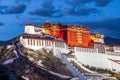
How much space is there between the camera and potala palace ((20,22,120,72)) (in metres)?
84.1

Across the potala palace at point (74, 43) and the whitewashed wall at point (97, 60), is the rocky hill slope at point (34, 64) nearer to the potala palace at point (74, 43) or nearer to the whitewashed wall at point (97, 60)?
the potala palace at point (74, 43)

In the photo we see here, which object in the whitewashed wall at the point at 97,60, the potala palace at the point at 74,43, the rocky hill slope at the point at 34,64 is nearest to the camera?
the rocky hill slope at the point at 34,64

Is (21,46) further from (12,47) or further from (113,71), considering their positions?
(113,71)

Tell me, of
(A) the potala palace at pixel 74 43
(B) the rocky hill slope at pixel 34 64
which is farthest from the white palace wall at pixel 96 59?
(B) the rocky hill slope at pixel 34 64

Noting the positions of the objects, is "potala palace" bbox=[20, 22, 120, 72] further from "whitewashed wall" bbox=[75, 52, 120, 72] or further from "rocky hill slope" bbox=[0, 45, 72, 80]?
"rocky hill slope" bbox=[0, 45, 72, 80]

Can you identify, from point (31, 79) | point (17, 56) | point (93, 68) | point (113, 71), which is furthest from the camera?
point (113, 71)

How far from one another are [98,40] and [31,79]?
29466 millimetres

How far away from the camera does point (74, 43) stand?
92625mm

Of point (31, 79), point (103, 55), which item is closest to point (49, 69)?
point (31, 79)

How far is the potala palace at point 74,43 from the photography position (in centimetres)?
8412

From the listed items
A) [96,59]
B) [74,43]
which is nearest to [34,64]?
[74,43]

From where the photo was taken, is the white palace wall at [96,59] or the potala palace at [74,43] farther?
the white palace wall at [96,59]

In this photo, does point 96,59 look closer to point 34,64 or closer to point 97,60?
point 97,60

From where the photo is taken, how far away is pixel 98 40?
101 metres
